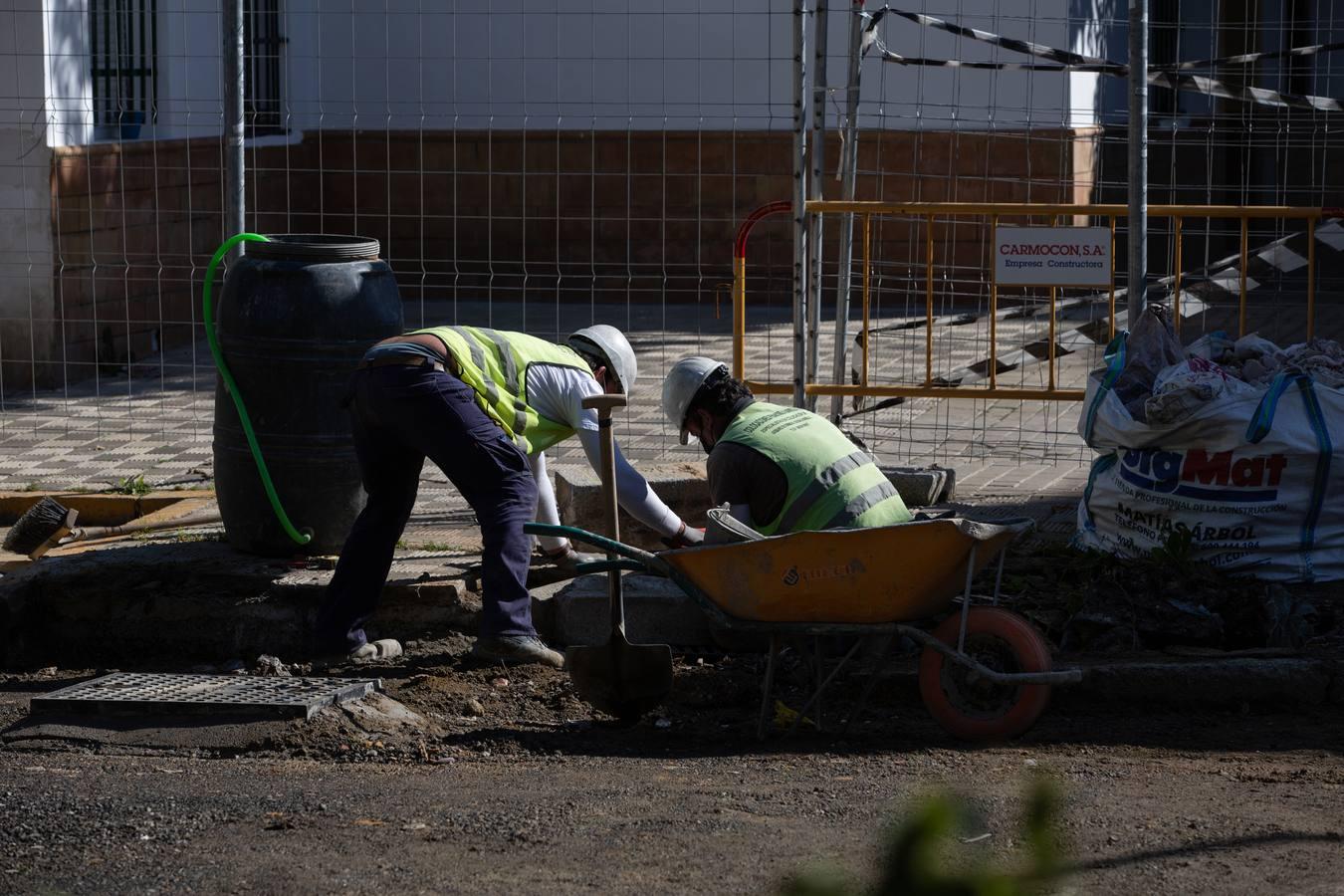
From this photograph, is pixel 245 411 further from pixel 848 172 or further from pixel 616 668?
pixel 848 172

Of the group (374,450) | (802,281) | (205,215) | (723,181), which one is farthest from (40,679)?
(723,181)

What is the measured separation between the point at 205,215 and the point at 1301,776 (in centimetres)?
1048

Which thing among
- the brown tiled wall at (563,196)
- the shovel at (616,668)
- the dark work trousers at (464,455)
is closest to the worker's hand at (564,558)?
the dark work trousers at (464,455)

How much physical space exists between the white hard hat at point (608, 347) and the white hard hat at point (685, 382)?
48 cm

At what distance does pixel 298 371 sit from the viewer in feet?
19.6

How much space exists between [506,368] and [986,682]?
1912 millimetres

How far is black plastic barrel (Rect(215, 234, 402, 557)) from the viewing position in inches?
235

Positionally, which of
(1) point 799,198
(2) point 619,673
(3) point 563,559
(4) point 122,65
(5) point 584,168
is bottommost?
(2) point 619,673

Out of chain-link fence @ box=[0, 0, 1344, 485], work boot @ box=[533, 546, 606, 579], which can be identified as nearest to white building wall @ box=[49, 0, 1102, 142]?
chain-link fence @ box=[0, 0, 1344, 485]

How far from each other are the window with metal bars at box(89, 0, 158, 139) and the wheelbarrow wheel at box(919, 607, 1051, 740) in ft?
28.2

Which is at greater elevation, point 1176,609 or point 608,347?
point 608,347

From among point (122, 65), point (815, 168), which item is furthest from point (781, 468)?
point (122, 65)

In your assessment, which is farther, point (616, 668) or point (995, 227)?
point (995, 227)

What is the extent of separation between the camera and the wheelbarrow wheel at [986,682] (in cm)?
457
